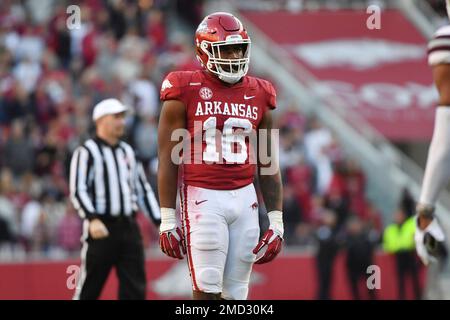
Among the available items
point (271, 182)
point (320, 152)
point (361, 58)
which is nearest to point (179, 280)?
point (320, 152)

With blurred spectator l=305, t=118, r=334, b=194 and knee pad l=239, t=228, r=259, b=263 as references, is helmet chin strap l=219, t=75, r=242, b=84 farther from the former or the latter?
blurred spectator l=305, t=118, r=334, b=194

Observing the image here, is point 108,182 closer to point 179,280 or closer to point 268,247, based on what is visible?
point 268,247

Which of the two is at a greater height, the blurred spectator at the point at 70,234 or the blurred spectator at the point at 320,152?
the blurred spectator at the point at 320,152

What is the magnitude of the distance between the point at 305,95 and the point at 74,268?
6.09 metres

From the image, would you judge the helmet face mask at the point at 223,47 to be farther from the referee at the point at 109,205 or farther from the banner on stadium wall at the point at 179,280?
the banner on stadium wall at the point at 179,280

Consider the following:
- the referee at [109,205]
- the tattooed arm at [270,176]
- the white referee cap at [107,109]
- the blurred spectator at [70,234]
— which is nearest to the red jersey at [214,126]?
the tattooed arm at [270,176]

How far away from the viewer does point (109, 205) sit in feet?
28.3

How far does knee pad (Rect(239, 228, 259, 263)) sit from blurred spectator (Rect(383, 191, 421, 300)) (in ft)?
24.3

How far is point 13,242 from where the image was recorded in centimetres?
1363

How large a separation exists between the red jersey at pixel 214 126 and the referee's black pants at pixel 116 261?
2.09 metres

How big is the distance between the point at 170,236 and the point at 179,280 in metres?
7.31

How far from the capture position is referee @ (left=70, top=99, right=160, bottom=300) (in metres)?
8.48

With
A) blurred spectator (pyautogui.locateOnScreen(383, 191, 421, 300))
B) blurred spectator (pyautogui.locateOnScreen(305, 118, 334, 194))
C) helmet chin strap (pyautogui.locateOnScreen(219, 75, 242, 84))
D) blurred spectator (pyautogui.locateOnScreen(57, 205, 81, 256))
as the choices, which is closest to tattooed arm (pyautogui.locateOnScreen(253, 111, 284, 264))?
helmet chin strap (pyautogui.locateOnScreen(219, 75, 242, 84))

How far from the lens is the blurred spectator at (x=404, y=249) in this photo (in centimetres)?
1371
